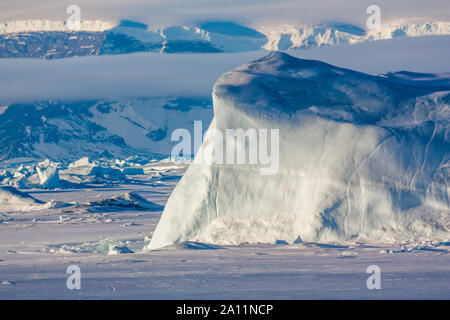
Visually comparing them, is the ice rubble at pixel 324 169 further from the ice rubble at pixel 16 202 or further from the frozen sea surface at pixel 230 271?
the ice rubble at pixel 16 202

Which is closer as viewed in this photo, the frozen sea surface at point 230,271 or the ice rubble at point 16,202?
the frozen sea surface at point 230,271

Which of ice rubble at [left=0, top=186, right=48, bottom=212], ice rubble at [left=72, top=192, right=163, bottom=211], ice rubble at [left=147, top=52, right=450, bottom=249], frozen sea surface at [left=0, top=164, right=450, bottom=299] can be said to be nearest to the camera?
frozen sea surface at [left=0, top=164, right=450, bottom=299]

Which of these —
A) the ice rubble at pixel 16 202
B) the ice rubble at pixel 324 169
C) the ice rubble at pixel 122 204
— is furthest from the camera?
the ice rubble at pixel 16 202

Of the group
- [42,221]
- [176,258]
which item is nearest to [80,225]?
[42,221]

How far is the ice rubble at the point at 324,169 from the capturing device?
600 inches

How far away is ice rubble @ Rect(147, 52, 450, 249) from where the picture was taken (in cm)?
1524

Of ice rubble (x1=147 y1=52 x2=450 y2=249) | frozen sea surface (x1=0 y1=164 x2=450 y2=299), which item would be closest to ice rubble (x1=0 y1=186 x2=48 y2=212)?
frozen sea surface (x1=0 y1=164 x2=450 y2=299)

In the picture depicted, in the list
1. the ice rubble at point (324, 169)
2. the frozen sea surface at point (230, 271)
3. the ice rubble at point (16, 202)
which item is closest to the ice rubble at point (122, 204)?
the ice rubble at point (16, 202)

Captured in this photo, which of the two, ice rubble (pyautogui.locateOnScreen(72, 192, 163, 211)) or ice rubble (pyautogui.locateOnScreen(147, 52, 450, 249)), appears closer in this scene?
ice rubble (pyautogui.locateOnScreen(147, 52, 450, 249))

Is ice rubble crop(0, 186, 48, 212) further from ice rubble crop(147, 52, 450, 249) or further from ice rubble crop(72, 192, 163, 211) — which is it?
ice rubble crop(147, 52, 450, 249)

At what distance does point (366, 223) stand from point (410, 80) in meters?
5.53

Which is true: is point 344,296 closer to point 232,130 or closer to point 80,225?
point 232,130

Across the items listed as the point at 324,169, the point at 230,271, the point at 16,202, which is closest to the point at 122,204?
the point at 16,202

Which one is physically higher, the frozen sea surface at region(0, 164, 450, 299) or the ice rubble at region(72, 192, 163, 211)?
the ice rubble at region(72, 192, 163, 211)
